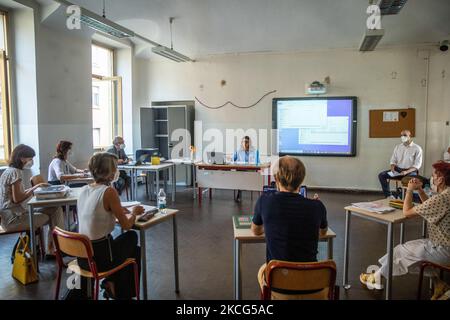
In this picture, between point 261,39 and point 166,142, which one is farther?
point 166,142

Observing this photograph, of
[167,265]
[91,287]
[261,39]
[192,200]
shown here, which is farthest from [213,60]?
[91,287]

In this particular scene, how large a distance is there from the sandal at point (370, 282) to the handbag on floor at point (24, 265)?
10.3ft

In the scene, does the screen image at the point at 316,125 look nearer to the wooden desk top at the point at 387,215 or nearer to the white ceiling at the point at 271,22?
the white ceiling at the point at 271,22

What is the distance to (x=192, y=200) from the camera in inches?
261

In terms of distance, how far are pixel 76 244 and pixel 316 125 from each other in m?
6.34

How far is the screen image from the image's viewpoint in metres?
7.36

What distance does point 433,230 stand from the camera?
2.53m

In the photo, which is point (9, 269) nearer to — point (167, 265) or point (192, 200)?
point (167, 265)

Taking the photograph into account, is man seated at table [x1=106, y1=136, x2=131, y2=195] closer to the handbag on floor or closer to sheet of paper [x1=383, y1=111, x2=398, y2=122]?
the handbag on floor

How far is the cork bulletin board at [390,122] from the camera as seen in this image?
277 inches

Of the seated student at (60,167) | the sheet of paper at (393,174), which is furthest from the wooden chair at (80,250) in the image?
the sheet of paper at (393,174)

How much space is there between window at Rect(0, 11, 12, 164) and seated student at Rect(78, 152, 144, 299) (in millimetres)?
3943

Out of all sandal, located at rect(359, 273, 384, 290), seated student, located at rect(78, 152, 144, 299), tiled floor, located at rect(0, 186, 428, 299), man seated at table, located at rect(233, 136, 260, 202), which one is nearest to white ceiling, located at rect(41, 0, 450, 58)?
man seated at table, located at rect(233, 136, 260, 202)
